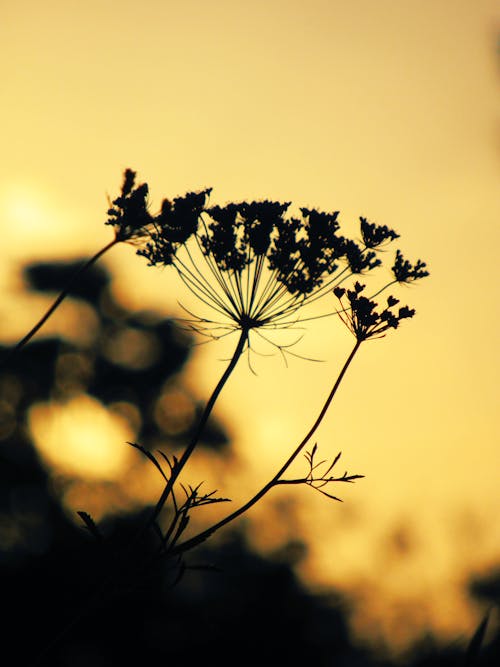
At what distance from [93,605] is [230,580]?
170 feet

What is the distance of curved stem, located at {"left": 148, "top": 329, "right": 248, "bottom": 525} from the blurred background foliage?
30673 millimetres

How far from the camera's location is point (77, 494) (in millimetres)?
49719

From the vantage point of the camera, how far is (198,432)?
15.8 feet

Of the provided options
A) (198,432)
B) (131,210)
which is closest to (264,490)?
(198,432)

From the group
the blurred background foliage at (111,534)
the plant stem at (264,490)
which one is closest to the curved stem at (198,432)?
the plant stem at (264,490)

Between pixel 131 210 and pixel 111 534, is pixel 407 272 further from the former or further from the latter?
pixel 111 534

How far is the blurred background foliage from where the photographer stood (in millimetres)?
39250

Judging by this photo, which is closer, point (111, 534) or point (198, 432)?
point (198, 432)

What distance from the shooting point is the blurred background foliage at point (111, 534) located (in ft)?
129

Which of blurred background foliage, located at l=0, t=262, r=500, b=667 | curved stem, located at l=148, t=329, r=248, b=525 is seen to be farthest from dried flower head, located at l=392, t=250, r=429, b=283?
blurred background foliage, located at l=0, t=262, r=500, b=667

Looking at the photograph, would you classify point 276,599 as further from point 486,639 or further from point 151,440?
point 486,639

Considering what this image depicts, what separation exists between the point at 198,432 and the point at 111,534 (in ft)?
114

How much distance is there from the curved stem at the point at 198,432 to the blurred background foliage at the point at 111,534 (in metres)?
30.7

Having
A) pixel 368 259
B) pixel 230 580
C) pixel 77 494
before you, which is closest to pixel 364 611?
pixel 230 580
